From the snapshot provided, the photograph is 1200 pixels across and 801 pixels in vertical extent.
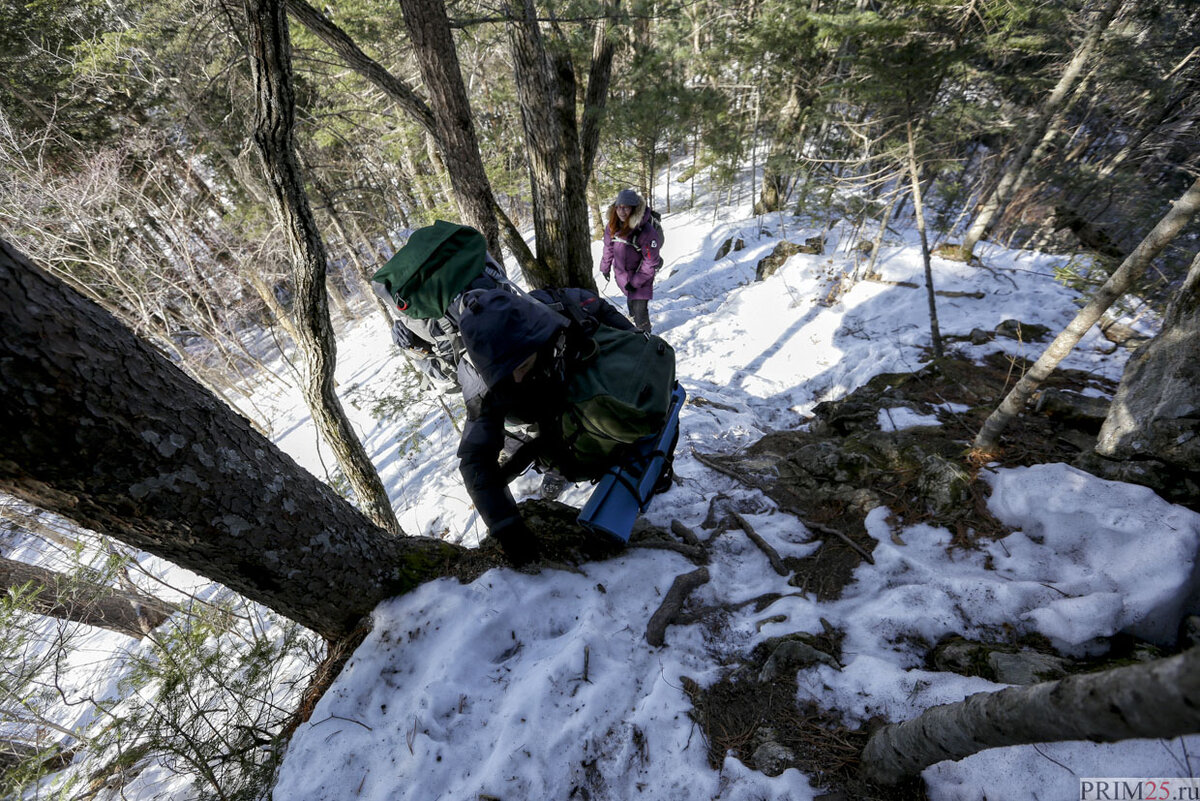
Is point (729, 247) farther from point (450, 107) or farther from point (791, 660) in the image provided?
point (791, 660)

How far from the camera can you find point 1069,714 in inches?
33.9

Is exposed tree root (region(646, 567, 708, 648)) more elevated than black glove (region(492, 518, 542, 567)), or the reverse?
black glove (region(492, 518, 542, 567))

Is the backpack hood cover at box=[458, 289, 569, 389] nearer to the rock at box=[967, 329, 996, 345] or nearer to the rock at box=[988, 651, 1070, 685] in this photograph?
the rock at box=[988, 651, 1070, 685]

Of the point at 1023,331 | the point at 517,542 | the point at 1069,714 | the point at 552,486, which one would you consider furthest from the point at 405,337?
the point at 1023,331

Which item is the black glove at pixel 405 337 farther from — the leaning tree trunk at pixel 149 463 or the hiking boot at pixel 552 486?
the hiking boot at pixel 552 486

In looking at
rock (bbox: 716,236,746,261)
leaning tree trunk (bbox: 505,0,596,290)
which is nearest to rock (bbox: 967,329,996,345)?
leaning tree trunk (bbox: 505,0,596,290)

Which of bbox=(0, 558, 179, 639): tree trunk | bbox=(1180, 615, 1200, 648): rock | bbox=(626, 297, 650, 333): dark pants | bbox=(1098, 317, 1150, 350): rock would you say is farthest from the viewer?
bbox=(626, 297, 650, 333): dark pants

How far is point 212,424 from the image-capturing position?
61.7 inches

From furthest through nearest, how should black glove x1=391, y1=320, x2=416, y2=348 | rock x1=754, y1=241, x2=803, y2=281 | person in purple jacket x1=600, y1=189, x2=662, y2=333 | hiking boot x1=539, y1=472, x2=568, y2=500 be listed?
rock x1=754, y1=241, x2=803, y2=281 → person in purple jacket x1=600, y1=189, x2=662, y2=333 → hiking boot x1=539, y1=472, x2=568, y2=500 → black glove x1=391, y1=320, x2=416, y2=348

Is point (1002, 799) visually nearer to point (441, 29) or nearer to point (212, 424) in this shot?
point (212, 424)

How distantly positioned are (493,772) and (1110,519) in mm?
3383

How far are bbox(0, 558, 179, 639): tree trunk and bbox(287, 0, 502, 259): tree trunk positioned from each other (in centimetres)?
466

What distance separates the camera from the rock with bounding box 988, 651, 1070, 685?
1796 mm

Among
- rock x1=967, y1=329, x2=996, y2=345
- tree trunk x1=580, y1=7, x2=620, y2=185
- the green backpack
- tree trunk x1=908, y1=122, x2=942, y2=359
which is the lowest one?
rock x1=967, y1=329, x2=996, y2=345
